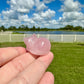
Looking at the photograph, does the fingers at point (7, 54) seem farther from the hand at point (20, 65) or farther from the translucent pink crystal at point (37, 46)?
the translucent pink crystal at point (37, 46)

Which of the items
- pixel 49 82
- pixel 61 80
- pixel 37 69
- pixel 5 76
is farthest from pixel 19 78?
pixel 61 80

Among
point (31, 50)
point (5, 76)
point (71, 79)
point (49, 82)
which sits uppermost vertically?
point (31, 50)

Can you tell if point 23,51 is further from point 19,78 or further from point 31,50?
point 19,78

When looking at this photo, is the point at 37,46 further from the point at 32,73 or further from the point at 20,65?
the point at 32,73

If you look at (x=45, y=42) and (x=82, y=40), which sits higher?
(x=45, y=42)

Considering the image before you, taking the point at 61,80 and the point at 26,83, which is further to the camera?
the point at 61,80

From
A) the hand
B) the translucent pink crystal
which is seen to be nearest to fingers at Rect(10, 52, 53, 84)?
the hand

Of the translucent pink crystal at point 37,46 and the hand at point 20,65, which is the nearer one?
the hand at point 20,65

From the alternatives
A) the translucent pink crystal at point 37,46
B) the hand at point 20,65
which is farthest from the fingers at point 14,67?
the translucent pink crystal at point 37,46
